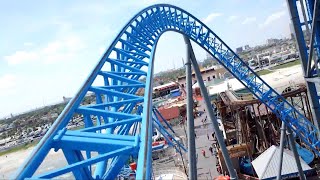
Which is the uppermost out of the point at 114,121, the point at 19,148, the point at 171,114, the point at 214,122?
the point at 114,121

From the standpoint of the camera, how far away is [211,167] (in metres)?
22.0

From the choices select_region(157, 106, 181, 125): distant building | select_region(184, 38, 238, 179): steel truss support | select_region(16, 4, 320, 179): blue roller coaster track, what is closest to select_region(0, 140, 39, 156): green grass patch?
select_region(157, 106, 181, 125): distant building

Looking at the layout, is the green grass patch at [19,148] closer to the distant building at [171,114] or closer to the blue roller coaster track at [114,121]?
the distant building at [171,114]

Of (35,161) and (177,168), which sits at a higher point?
(35,161)

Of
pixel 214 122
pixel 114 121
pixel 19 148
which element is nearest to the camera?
pixel 114 121

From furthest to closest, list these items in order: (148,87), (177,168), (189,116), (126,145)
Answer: (177,168)
(189,116)
(148,87)
(126,145)

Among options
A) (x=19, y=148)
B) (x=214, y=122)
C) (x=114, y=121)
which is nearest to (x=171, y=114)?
(x=214, y=122)

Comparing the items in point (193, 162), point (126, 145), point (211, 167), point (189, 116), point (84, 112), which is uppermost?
point (84, 112)

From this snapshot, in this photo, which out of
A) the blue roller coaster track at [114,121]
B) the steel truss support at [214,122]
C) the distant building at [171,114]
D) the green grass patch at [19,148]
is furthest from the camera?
the green grass patch at [19,148]

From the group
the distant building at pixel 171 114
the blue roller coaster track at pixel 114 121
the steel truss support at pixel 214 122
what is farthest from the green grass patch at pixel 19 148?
the steel truss support at pixel 214 122

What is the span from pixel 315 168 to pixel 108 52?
45.8 feet

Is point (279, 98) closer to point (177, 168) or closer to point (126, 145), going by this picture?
point (177, 168)

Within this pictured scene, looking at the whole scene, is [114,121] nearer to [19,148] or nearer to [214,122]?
[214,122]

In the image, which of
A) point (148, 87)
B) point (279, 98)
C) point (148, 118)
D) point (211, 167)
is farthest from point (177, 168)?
point (148, 118)
